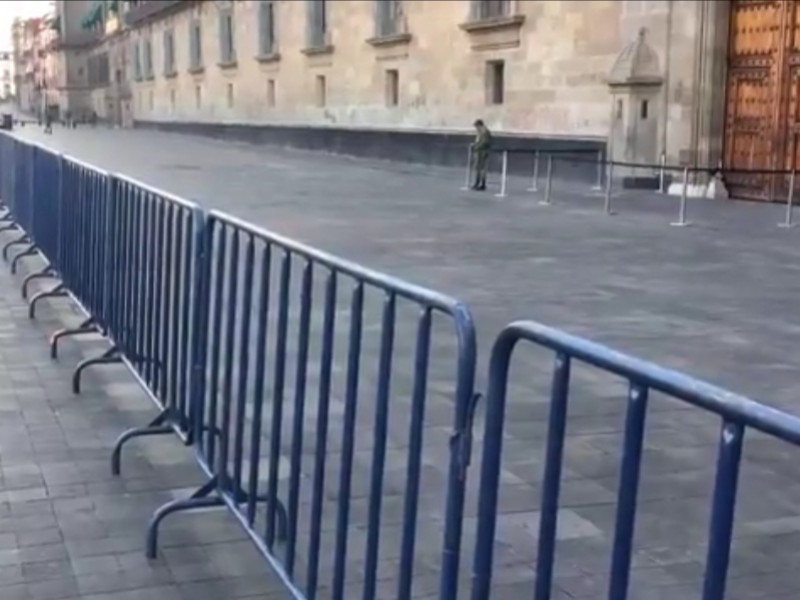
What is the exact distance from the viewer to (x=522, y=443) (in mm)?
5207

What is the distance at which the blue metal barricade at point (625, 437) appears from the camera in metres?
1.97

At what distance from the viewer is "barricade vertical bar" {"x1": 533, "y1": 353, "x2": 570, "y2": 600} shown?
8.04ft

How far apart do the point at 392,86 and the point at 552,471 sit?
30.1m

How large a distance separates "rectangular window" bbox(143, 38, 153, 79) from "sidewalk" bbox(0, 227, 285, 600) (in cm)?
6253

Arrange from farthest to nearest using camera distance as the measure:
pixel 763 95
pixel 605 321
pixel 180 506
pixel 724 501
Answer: pixel 763 95 → pixel 605 321 → pixel 180 506 → pixel 724 501

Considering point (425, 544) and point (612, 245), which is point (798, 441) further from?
point (612, 245)

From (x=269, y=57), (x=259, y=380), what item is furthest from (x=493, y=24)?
(x=259, y=380)

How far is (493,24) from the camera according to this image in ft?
85.8

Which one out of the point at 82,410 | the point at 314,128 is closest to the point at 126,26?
the point at 314,128

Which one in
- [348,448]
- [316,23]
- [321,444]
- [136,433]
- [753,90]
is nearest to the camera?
[348,448]

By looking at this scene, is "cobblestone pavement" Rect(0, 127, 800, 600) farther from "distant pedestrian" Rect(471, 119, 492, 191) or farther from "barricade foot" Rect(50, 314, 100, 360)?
"distant pedestrian" Rect(471, 119, 492, 191)

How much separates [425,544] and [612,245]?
30.1 feet

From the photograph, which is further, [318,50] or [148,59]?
[148,59]

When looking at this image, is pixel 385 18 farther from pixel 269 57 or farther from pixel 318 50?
pixel 269 57
